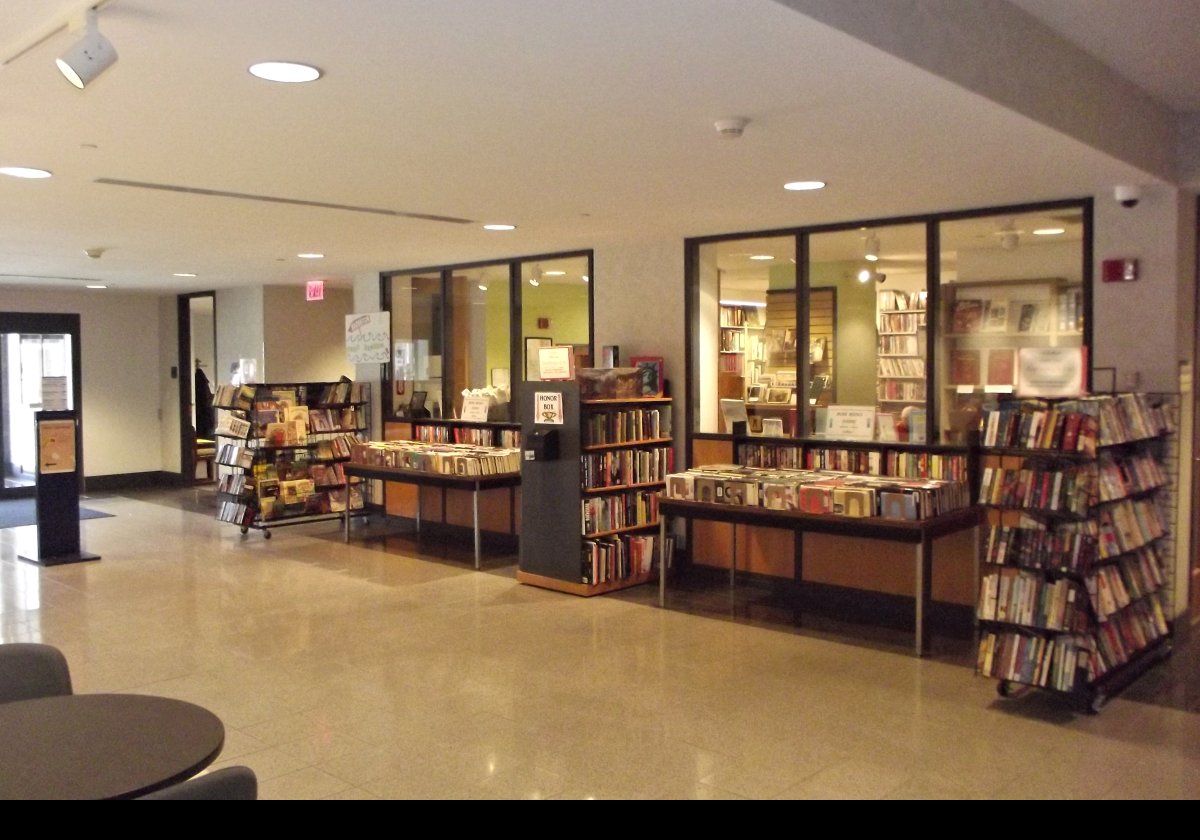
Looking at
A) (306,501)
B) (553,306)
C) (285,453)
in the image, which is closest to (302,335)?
(285,453)

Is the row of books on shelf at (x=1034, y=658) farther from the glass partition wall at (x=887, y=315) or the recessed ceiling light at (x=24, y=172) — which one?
the recessed ceiling light at (x=24, y=172)

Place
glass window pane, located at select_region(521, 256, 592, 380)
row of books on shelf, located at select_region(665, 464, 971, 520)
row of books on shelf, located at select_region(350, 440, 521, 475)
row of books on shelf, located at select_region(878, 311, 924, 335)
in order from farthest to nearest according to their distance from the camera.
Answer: glass window pane, located at select_region(521, 256, 592, 380) < row of books on shelf, located at select_region(350, 440, 521, 475) < row of books on shelf, located at select_region(878, 311, 924, 335) < row of books on shelf, located at select_region(665, 464, 971, 520)

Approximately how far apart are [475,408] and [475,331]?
114cm

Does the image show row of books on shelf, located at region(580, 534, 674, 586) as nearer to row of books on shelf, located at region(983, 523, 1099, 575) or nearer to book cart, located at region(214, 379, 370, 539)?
row of books on shelf, located at region(983, 523, 1099, 575)

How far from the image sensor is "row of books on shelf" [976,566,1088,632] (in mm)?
4648

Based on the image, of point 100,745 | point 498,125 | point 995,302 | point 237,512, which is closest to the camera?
point 100,745

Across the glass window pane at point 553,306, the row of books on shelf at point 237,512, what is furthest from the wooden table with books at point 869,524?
the row of books on shelf at point 237,512

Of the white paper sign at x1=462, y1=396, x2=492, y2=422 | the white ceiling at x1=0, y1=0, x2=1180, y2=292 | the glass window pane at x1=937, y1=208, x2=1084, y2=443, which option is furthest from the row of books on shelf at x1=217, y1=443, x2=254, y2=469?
the glass window pane at x1=937, y1=208, x2=1084, y2=443

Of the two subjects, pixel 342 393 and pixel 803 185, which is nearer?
pixel 803 185

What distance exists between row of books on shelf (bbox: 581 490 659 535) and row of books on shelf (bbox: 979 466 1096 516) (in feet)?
9.71

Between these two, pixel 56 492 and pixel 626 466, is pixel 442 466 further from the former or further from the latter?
pixel 56 492

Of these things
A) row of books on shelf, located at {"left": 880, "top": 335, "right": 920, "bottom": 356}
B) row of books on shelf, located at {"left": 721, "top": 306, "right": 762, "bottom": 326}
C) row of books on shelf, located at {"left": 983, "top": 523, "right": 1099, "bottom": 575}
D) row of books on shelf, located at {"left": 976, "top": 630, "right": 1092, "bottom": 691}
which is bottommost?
row of books on shelf, located at {"left": 976, "top": 630, "right": 1092, "bottom": 691}

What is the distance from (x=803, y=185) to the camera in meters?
5.62

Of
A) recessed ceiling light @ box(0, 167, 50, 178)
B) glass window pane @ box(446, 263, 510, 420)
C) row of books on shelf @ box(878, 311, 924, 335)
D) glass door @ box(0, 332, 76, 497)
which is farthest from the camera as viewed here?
glass door @ box(0, 332, 76, 497)
